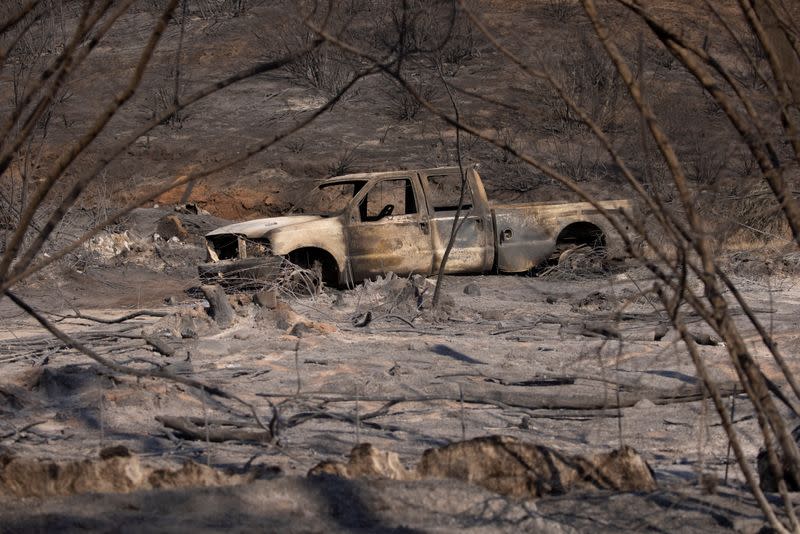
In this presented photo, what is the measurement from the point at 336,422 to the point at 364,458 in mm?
2444

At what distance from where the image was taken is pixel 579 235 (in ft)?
45.9

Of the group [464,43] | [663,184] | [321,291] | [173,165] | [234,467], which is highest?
[464,43]

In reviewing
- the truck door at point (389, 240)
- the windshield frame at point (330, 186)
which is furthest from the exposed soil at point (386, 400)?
the windshield frame at point (330, 186)

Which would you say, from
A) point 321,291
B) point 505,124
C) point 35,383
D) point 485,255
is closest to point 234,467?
point 35,383

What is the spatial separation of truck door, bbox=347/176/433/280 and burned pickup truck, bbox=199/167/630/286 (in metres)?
0.01

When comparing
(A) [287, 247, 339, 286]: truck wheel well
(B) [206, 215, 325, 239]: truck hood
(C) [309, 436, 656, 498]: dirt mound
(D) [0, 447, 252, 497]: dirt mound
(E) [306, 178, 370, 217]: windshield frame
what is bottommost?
(C) [309, 436, 656, 498]: dirt mound

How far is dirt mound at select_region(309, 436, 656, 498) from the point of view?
3.80m

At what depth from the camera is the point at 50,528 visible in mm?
3205

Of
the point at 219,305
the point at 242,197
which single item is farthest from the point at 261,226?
the point at 242,197

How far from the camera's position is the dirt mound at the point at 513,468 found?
3799mm

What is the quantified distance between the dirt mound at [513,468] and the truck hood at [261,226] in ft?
27.9

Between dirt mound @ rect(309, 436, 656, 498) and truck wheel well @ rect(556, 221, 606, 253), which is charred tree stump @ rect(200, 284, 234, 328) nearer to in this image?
truck wheel well @ rect(556, 221, 606, 253)

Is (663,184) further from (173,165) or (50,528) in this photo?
(50,528)

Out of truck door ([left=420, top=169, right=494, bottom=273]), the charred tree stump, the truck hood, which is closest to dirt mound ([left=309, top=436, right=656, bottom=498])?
the charred tree stump
